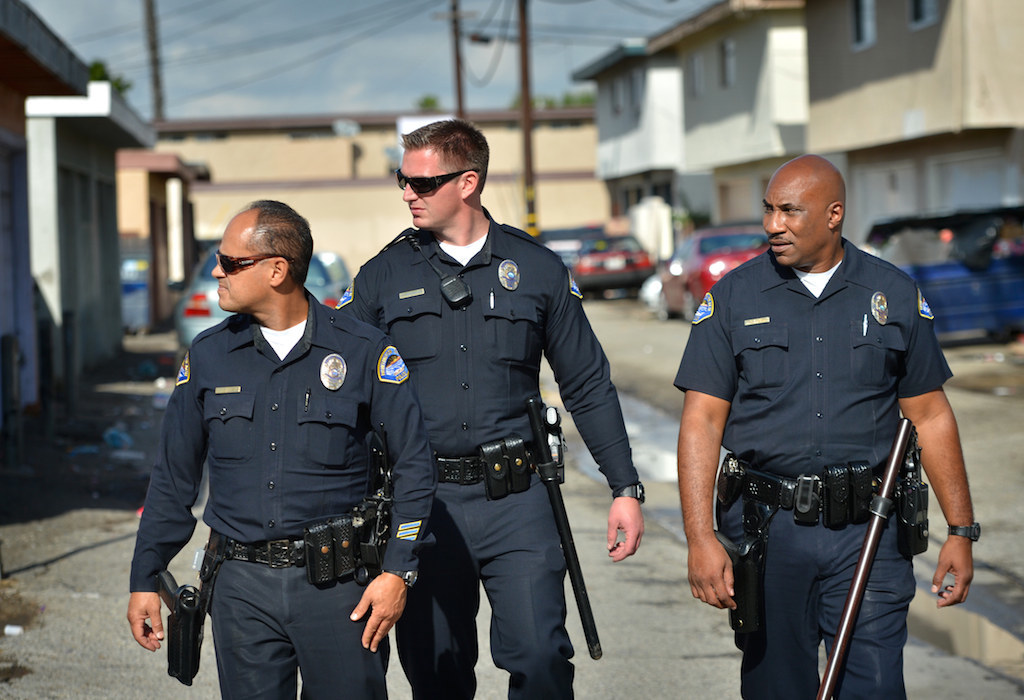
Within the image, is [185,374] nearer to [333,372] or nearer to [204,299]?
[333,372]

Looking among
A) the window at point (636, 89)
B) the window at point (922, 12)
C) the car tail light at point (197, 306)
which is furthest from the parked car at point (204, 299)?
the window at point (636, 89)

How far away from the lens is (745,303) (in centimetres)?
387

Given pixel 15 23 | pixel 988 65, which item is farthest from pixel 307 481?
pixel 988 65

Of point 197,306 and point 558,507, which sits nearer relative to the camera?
point 558,507

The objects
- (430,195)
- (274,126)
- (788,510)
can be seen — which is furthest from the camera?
(274,126)

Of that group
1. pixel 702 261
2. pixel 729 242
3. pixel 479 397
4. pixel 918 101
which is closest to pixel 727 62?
pixel 729 242

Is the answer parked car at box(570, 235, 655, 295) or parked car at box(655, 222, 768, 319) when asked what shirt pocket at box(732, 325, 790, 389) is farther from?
parked car at box(570, 235, 655, 295)

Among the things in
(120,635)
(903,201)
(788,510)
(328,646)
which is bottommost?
(120,635)

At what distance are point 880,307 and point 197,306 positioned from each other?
36.7 ft

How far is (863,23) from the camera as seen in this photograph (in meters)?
23.0

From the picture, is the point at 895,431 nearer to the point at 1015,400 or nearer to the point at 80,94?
the point at 1015,400

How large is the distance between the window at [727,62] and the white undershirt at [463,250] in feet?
90.6

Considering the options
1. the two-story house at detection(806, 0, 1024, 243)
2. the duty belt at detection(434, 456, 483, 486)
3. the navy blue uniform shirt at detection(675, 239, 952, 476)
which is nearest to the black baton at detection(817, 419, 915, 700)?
the navy blue uniform shirt at detection(675, 239, 952, 476)

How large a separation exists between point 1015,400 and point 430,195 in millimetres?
9577
